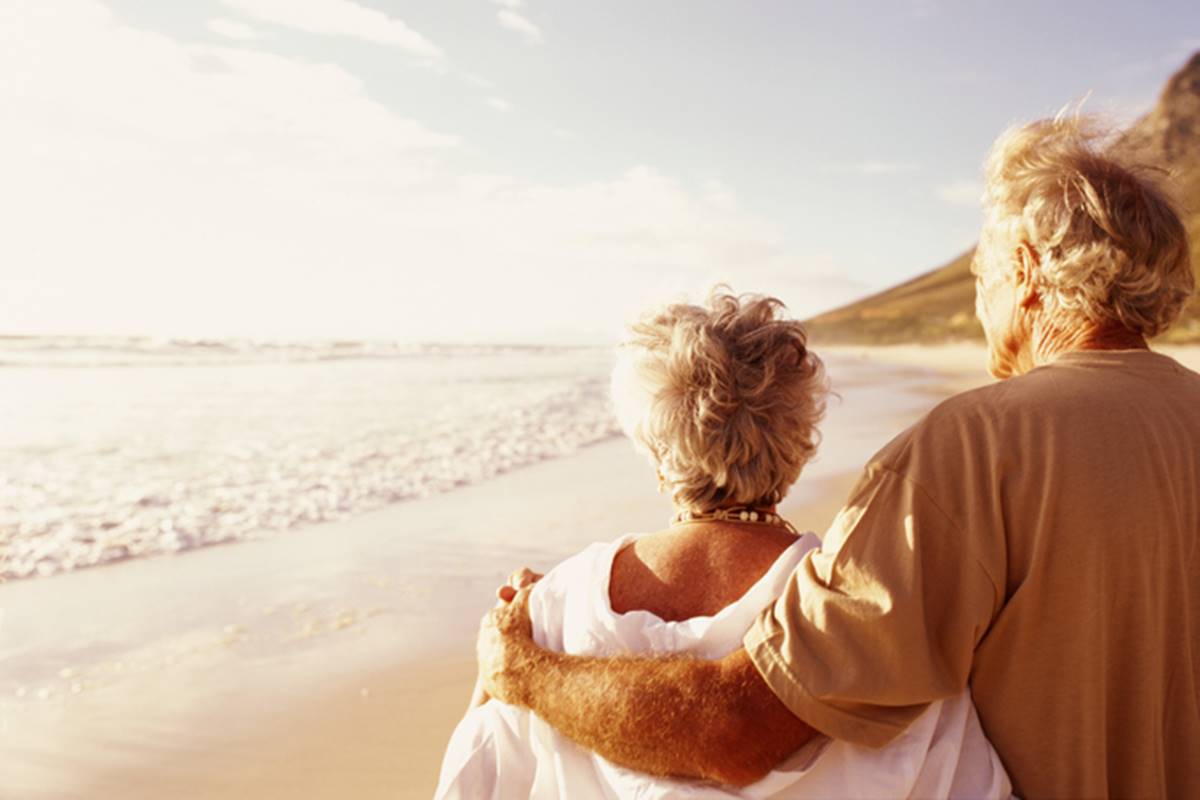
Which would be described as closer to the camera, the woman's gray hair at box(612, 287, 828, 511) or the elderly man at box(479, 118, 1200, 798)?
the elderly man at box(479, 118, 1200, 798)

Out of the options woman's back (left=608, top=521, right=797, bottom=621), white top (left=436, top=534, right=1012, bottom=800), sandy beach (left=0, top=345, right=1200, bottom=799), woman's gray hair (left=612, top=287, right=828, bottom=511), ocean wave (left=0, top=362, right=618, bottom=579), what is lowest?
sandy beach (left=0, top=345, right=1200, bottom=799)

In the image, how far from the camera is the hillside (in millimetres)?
45281

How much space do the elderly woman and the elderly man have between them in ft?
0.37

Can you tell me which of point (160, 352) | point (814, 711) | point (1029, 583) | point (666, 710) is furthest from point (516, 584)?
point (160, 352)

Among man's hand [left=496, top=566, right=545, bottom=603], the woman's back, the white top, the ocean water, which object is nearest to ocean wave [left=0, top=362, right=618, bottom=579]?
the ocean water

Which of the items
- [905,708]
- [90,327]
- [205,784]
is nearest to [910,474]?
[905,708]

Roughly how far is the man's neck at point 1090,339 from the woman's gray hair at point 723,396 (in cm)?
45

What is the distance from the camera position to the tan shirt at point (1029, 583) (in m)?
1.60

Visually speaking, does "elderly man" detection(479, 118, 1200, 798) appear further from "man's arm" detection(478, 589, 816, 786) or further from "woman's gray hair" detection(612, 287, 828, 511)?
"woman's gray hair" detection(612, 287, 828, 511)

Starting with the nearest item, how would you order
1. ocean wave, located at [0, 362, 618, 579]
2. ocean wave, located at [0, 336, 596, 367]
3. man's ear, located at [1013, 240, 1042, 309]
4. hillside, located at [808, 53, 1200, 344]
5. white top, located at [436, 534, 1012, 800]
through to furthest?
white top, located at [436, 534, 1012, 800] < man's ear, located at [1013, 240, 1042, 309] < ocean wave, located at [0, 362, 618, 579] < ocean wave, located at [0, 336, 596, 367] < hillside, located at [808, 53, 1200, 344]

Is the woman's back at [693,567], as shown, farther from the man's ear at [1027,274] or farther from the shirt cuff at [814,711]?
the man's ear at [1027,274]

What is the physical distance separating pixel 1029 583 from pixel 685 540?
26.2 inches

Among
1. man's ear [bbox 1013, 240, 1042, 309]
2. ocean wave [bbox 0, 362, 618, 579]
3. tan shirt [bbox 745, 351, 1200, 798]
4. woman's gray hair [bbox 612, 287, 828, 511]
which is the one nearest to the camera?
tan shirt [bbox 745, 351, 1200, 798]

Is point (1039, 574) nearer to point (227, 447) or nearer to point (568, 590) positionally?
point (568, 590)
